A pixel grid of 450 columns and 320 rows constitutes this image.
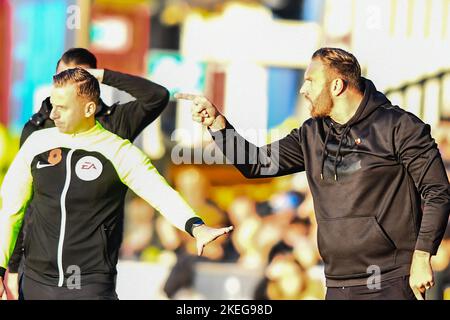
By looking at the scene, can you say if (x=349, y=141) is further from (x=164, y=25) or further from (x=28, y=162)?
(x=164, y=25)

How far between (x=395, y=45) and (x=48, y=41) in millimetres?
3166

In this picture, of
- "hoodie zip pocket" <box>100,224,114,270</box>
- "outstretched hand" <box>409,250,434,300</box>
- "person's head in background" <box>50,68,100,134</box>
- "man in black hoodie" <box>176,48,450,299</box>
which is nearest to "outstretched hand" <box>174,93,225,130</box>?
"man in black hoodie" <box>176,48,450,299</box>

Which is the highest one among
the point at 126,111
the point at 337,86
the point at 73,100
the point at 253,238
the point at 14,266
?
the point at 337,86

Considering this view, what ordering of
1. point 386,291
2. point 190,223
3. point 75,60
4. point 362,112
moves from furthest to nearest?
1. point 75,60
2. point 190,223
3. point 362,112
4. point 386,291

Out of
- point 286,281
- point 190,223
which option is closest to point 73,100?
point 190,223

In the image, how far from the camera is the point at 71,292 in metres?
6.07

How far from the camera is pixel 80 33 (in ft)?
34.4

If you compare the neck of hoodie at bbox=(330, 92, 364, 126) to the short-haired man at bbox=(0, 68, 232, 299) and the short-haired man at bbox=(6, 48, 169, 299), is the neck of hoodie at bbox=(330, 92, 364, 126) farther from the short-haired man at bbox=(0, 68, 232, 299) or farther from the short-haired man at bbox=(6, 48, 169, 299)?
the short-haired man at bbox=(6, 48, 169, 299)

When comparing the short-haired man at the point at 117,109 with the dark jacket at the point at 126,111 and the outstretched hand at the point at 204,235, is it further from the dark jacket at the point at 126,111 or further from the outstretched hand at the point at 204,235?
the outstretched hand at the point at 204,235

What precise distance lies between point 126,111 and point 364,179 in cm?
150

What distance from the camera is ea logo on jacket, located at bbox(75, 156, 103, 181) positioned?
→ 6.09 meters

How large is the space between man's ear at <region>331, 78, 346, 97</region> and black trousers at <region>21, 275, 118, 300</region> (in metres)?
1.54

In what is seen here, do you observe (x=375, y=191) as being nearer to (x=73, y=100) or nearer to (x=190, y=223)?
(x=190, y=223)

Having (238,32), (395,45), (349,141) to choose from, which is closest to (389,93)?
(395,45)
